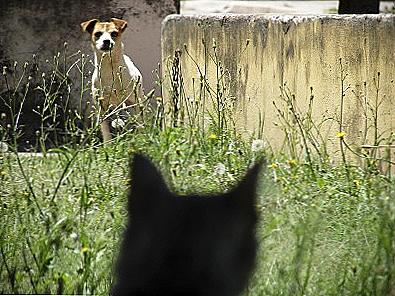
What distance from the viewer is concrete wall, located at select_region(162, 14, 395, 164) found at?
554 cm

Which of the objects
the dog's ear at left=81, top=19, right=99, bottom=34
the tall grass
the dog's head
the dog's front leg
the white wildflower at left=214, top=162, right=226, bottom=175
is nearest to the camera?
the tall grass

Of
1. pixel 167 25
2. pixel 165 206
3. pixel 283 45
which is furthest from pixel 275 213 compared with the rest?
pixel 167 25

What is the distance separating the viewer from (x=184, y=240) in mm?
2777

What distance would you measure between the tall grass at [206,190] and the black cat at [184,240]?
1.01 feet

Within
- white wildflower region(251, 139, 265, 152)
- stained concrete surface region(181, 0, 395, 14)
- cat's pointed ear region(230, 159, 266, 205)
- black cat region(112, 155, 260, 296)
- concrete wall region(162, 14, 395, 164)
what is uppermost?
cat's pointed ear region(230, 159, 266, 205)

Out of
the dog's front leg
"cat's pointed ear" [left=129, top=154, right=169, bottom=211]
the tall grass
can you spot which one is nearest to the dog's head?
the dog's front leg

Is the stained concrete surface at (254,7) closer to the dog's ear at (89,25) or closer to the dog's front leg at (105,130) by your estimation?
the dog's ear at (89,25)

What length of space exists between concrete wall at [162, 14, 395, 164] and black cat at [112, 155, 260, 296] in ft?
8.69

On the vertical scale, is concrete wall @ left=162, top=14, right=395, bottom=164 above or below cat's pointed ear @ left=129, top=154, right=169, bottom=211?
below

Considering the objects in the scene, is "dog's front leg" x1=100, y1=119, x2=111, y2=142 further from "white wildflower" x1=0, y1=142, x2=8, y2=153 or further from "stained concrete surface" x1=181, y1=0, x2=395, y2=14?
"stained concrete surface" x1=181, y1=0, x2=395, y2=14

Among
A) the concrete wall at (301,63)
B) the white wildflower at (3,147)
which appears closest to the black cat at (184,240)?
the white wildflower at (3,147)

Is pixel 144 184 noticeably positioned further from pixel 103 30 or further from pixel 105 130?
pixel 103 30

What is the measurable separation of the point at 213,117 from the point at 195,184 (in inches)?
55.0

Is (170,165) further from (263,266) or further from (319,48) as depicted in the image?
(319,48)
